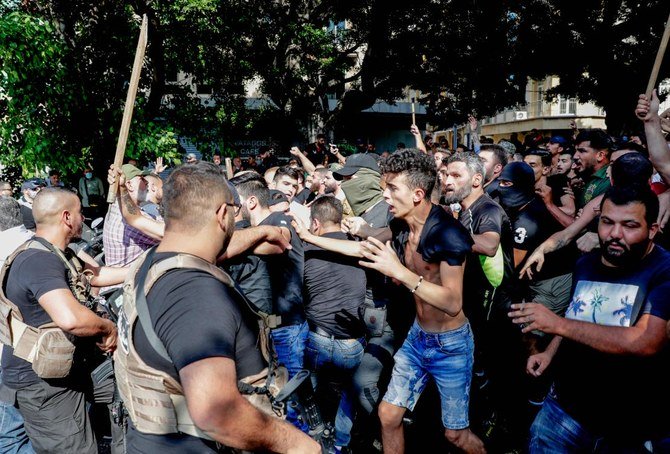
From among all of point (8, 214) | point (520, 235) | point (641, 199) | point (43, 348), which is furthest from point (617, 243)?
point (8, 214)

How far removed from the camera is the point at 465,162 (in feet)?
15.0

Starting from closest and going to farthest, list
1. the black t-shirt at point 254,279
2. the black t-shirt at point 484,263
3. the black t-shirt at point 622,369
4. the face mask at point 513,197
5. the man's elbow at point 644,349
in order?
the man's elbow at point 644,349 < the black t-shirt at point 622,369 < the black t-shirt at point 254,279 < the black t-shirt at point 484,263 < the face mask at point 513,197

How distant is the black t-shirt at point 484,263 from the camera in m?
4.25

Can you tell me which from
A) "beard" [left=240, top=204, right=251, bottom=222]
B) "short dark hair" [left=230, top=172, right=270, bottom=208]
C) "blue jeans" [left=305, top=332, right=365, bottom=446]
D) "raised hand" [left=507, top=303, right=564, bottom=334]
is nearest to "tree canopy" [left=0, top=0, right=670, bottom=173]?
"short dark hair" [left=230, top=172, right=270, bottom=208]

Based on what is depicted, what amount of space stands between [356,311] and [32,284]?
2389mm

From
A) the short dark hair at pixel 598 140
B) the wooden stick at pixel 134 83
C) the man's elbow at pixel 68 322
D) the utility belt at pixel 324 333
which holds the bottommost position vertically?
the utility belt at pixel 324 333

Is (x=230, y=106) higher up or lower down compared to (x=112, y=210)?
higher up

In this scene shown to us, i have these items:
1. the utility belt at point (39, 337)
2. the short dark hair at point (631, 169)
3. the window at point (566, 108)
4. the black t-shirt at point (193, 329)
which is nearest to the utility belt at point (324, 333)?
the utility belt at point (39, 337)

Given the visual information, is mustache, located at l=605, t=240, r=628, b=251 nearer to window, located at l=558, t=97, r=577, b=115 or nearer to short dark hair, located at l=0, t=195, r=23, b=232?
short dark hair, located at l=0, t=195, r=23, b=232

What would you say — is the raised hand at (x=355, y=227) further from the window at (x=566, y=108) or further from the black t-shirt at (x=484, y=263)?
the window at (x=566, y=108)

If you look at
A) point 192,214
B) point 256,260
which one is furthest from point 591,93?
point 192,214

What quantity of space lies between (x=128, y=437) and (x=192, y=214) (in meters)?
1.01

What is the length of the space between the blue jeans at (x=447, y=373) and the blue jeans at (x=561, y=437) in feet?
2.15

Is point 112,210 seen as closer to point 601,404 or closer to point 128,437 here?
point 128,437
